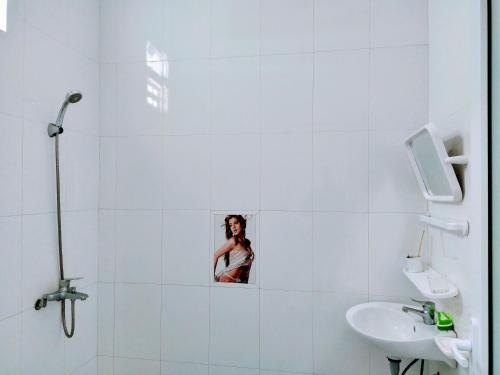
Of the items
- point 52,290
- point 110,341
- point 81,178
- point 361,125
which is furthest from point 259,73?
point 110,341

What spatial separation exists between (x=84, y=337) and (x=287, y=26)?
210cm

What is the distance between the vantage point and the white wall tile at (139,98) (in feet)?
6.92

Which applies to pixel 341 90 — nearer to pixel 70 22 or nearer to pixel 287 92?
pixel 287 92

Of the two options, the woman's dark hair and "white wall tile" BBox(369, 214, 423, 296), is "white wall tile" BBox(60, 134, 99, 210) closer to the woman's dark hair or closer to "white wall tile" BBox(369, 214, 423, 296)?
the woman's dark hair

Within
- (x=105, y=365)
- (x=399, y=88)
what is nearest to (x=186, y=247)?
(x=105, y=365)

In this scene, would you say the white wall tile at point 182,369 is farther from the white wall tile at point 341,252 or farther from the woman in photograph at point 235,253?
the white wall tile at point 341,252

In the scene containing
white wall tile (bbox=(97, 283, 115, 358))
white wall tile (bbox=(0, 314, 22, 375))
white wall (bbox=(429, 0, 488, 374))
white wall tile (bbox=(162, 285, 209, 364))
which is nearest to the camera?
white wall (bbox=(429, 0, 488, 374))

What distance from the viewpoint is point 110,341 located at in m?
2.15

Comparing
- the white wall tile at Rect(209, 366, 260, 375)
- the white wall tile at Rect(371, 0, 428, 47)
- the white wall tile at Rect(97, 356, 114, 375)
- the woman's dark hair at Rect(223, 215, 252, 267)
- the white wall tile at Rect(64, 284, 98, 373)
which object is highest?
the white wall tile at Rect(371, 0, 428, 47)

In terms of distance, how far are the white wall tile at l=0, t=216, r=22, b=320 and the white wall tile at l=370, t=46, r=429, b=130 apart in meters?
1.79

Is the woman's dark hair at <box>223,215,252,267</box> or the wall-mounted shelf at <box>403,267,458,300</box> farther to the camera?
the woman's dark hair at <box>223,215,252,267</box>

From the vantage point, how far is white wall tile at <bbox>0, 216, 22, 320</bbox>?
5.02 ft

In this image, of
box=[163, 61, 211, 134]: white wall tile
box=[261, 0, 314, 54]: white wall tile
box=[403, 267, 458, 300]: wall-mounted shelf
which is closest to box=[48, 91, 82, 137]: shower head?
box=[163, 61, 211, 134]: white wall tile

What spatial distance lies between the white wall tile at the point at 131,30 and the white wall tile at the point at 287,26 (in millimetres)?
625
